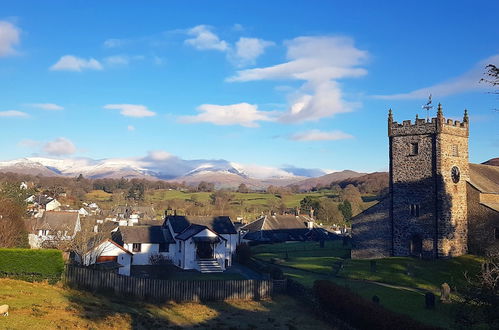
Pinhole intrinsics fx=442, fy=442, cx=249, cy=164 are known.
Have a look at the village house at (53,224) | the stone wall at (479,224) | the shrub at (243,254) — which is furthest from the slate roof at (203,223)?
the stone wall at (479,224)

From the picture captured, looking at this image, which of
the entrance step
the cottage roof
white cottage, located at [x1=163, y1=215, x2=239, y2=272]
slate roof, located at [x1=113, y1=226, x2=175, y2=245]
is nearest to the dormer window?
white cottage, located at [x1=163, y1=215, x2=239, y2=272]

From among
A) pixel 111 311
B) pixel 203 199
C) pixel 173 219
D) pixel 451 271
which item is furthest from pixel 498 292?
pixel 203 199

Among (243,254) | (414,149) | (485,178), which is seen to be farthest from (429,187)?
(243,254)

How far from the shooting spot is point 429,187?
43.7m

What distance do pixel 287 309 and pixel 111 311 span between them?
12.9 meters

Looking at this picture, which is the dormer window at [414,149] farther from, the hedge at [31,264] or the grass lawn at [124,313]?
the hedge at [31,264]

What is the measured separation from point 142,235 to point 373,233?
90.3 ft

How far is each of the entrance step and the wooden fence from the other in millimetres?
15759

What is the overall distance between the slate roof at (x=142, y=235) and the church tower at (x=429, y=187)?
1077 inches

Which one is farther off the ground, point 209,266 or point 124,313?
point 124,313

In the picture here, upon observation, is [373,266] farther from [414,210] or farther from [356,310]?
[356,310]

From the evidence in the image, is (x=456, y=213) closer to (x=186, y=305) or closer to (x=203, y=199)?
(x=186, y=305)

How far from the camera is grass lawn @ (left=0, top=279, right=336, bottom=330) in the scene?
22.1m

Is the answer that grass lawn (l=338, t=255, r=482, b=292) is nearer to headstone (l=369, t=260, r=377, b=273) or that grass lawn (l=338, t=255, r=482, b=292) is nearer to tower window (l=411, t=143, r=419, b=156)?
headstone (l=369, t=260, r=377, b=273)
